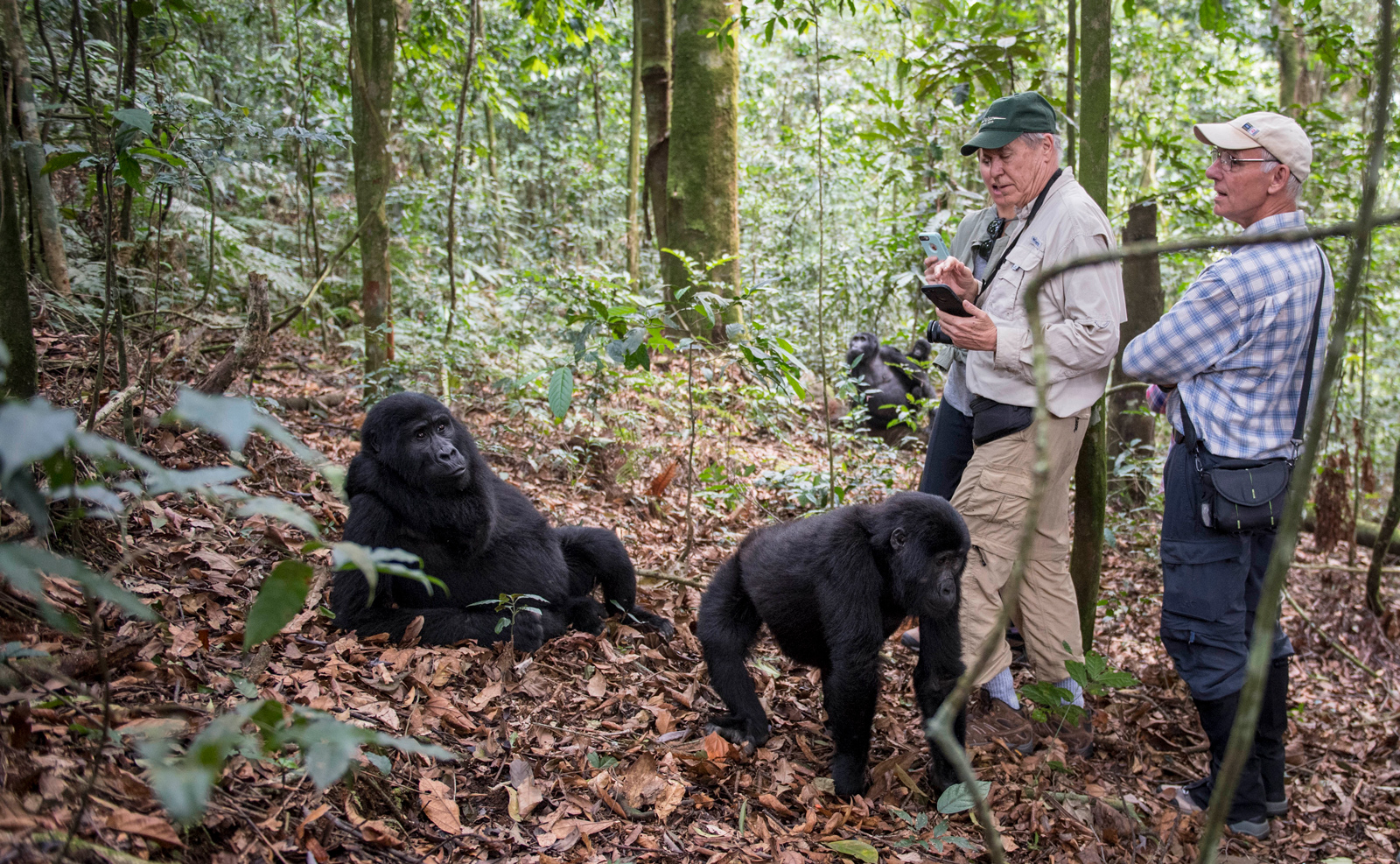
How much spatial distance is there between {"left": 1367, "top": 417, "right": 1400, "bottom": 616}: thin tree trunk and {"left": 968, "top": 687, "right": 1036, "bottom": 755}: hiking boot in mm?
2070

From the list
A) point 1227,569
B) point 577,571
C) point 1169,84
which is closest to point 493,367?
point 577,571

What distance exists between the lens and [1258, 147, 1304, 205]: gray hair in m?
3.63

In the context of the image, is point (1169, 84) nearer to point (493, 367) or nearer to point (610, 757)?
point (493, 367)

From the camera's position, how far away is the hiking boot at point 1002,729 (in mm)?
4047

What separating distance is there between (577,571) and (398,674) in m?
1.30

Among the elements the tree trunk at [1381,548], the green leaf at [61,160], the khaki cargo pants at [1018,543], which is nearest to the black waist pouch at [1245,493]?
the khaki cargo pants at [1018,543]

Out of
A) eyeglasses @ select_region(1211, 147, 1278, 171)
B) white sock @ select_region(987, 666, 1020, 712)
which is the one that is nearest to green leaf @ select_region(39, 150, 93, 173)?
white sock @ select_region(987, 666, 1020, 712)

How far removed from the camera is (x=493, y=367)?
7.38m

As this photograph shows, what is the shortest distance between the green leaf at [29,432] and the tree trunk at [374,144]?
5.05 meters

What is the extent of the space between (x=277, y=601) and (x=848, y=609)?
7.23 ft

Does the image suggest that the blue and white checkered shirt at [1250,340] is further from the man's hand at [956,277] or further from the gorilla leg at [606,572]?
the gorilla leg at [606,572]

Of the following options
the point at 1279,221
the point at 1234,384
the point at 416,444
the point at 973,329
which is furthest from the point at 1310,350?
the point at 416,444

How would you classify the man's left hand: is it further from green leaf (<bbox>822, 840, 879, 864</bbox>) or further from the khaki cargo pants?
green leaf (<bbox>822, 840, 879, 864</bbox>)

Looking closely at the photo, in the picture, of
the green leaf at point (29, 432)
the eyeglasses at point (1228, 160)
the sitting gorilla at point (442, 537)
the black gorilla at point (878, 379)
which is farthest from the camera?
the black gorilla at point (878, 379)
